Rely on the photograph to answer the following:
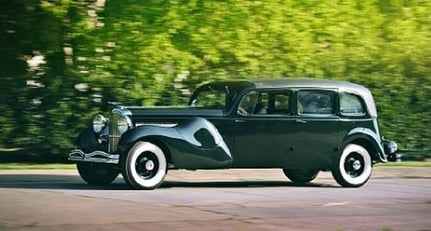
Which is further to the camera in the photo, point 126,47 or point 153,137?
point 126,47

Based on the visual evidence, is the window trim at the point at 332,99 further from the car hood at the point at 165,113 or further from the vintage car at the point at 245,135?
the car hood at the point at 165,113

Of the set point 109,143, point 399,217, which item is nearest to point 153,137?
point 109,143

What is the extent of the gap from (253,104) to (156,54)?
13.8 ft

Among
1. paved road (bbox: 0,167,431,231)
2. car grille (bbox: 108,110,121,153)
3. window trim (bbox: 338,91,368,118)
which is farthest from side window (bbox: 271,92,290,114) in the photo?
car grille (bbox: 108,110,121,153)

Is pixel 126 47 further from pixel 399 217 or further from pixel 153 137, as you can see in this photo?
pixel 399 217

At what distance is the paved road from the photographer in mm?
11820

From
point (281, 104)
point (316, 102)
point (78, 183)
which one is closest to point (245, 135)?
point (281, 104)

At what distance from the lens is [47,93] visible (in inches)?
771

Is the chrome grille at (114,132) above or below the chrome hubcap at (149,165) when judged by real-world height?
above

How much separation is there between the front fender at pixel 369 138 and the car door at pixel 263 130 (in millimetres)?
1021

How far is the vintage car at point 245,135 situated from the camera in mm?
15484

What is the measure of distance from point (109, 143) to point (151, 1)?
4.92m

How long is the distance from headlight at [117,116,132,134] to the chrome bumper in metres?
0.41

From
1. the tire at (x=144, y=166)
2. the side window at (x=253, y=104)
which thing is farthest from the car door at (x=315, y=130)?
the tire at (x=144, y=166)
